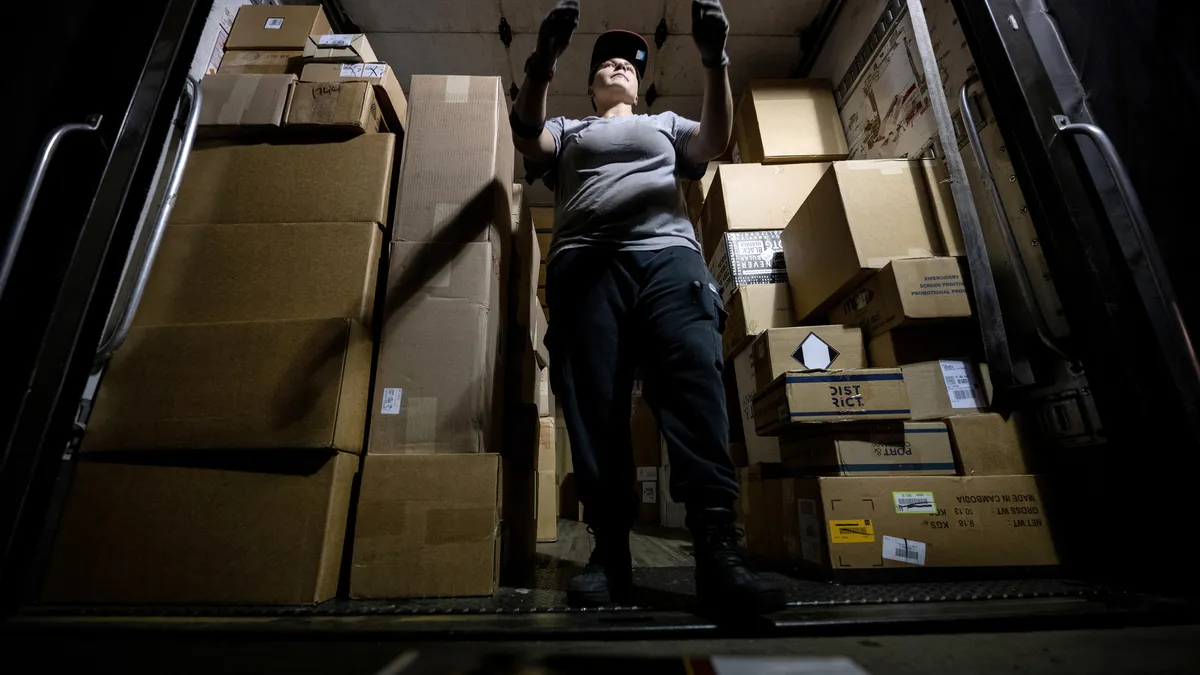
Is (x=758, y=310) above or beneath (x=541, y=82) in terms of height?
beneath

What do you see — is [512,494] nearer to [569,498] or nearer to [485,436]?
[485,436]

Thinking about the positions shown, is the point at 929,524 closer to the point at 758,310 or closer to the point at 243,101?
the point at 758,310

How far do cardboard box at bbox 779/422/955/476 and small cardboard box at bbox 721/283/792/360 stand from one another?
1.88ft

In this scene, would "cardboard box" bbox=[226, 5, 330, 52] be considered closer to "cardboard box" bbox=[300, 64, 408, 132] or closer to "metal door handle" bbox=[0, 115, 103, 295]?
"cardboard box" bbox=[300, 64, 408, 132]

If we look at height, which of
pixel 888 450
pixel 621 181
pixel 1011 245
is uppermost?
pixel 621 181

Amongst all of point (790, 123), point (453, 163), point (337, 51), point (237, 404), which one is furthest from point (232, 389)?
point (790, 123)

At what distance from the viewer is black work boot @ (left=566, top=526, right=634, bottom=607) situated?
87 centimetres

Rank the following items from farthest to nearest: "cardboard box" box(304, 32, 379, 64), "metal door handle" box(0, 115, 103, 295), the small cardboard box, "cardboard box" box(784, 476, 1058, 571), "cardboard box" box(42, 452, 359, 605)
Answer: the small cardboard box
"cardboard box" box(304, 32, 379, 64)
"cardboard box" box(784, 476, 1058, 571)
"cardboard box" box(42, 452, 359, 605)
"metal door handle" box(0, 115, 103, 295)

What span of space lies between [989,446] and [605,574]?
1.02m

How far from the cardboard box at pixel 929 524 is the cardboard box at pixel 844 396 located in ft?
0.52

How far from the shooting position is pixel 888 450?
114cm

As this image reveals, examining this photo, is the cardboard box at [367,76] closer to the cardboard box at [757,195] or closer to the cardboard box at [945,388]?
the cardboard box at [757,195]

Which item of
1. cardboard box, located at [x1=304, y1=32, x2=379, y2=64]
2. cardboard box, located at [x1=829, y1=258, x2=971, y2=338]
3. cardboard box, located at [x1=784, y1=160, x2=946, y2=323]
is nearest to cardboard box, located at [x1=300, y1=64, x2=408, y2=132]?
cardboard box, located at [x1=304, y1=32, x2=379, y2=64]

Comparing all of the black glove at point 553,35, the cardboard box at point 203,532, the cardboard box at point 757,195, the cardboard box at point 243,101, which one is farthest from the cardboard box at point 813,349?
the cardboard box at point 243,101
